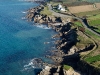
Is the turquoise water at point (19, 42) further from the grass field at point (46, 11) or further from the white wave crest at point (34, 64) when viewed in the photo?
the grass field at point (46, 11)

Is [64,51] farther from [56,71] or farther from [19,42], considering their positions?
[19,42]

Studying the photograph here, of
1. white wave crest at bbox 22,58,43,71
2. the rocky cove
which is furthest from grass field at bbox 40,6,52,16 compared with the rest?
white wave crest at bbox 22,58,43,71

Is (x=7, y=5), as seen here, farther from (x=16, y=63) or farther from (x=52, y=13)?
(x=16, y=63)

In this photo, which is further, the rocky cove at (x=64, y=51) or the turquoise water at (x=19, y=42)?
the turquoise water at (x=19, y=42)

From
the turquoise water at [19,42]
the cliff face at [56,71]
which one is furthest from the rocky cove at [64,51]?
the turquoise water at [19,42]

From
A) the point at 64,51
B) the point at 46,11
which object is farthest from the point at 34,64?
the point at 46,11

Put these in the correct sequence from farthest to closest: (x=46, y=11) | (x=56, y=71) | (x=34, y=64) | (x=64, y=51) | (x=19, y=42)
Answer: (x=46, y=11) < (x=19, y=42) < (x=64, y=51) < (x=34, y=64) < (x=56, y=71)
